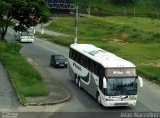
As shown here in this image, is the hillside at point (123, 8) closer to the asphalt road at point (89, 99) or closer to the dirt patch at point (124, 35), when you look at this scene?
the dirt patch at point (124, 35)

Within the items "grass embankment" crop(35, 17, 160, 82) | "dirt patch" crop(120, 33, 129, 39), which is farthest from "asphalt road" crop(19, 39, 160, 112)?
"dirt patch" crop(120, 33, 129, 39)

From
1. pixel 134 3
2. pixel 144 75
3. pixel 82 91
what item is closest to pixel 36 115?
pixel 82 91

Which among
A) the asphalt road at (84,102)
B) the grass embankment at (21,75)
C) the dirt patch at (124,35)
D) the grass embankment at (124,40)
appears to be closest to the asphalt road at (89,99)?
the asphalt road at (84,102)

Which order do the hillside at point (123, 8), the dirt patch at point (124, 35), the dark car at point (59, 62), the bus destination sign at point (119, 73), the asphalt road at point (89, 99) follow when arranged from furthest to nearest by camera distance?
the hillside at point (123, 8) < the dirt patch at point (124, 35) < the dark car at point (59, 62) < the asphalt road at point (89, 99) < the bus destination sign at point (119, 73)

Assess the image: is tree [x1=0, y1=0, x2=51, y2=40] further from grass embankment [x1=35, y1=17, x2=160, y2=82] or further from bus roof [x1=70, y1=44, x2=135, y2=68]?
bus roof [x1=70, y1=44, x2=135, y2=68]

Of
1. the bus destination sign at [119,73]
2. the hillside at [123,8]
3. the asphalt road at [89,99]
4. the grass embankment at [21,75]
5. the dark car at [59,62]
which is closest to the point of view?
the bus destination sign at [119,73]

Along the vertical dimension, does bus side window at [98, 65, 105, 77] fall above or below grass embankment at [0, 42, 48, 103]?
above

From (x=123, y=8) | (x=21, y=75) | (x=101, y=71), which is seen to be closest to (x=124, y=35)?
(x=21, y=75)

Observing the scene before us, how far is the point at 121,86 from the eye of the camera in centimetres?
3047

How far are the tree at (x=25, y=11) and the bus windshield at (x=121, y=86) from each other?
112 feet

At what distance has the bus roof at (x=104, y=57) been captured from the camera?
1226 inches

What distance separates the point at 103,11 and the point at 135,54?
332 feet

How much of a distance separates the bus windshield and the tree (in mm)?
34155

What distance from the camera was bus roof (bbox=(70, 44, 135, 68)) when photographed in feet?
102
